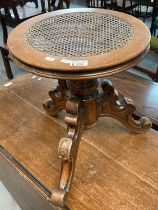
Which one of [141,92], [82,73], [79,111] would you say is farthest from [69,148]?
[141,92]

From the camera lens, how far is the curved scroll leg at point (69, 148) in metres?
0.79

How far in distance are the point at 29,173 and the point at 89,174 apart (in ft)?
0.75

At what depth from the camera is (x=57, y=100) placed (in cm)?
111

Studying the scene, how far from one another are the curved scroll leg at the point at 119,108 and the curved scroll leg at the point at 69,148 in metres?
0.14

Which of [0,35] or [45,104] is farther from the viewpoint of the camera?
[0,35]

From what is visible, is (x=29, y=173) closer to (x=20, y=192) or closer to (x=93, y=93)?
(x=20, y=192)

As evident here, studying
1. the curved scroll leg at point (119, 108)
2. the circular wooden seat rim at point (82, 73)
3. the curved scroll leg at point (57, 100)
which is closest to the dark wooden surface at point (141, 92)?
the curved scroll leg at point (119, 108)

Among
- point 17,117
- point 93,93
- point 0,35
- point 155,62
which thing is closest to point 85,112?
point 93,93

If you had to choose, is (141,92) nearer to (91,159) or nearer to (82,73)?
(91,159)

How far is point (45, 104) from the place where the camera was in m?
1.17

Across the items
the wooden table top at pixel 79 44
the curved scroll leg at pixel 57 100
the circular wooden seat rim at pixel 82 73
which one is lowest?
the curved scroll leg at pixel 57 100

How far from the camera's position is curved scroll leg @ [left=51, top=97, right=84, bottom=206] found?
79 centimetres

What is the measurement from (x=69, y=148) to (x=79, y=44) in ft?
1.10

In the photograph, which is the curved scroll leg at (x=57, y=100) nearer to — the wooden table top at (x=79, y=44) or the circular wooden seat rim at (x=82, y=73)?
the wooden table top at (x=79, y=44)
